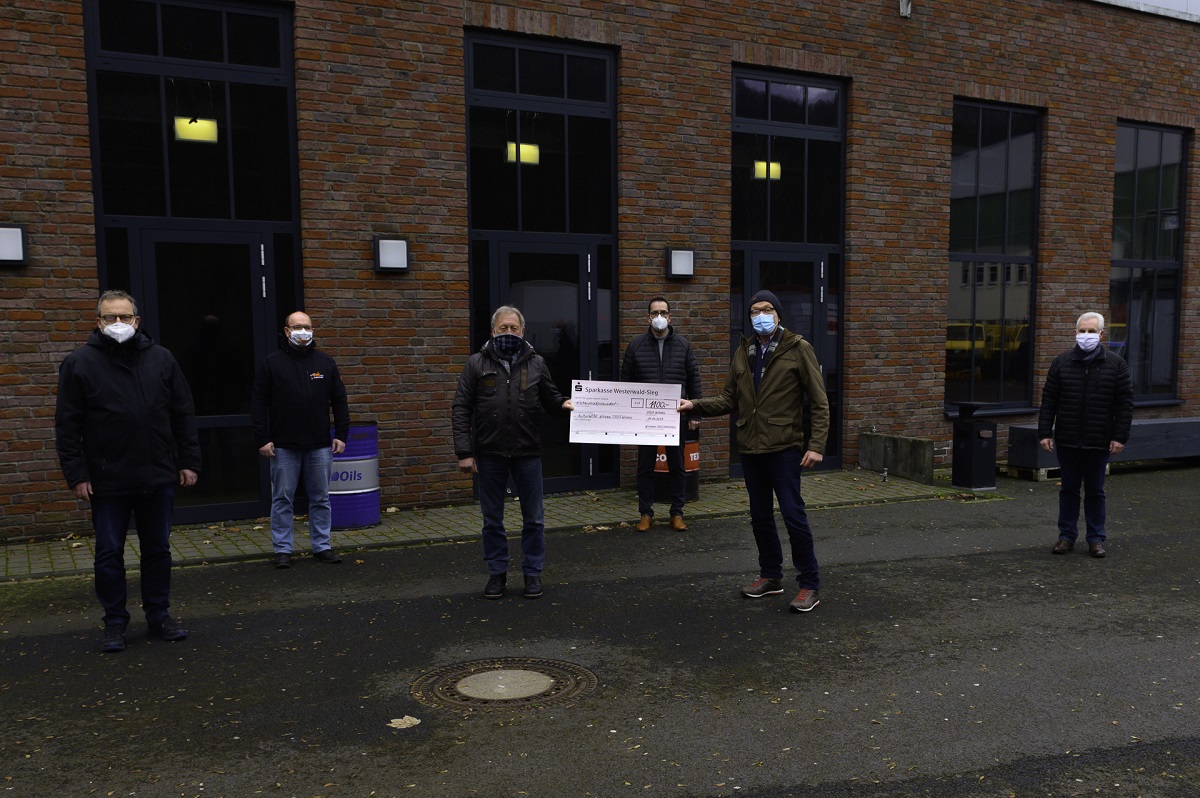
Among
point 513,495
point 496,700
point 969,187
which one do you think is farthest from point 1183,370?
point 496,700

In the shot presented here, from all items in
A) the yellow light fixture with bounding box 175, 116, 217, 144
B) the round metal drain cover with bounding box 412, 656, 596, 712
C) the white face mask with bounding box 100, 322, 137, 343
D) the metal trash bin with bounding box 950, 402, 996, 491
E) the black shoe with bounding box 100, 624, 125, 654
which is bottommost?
the round metal drain cover with bounding box 412, 656, 596, 712

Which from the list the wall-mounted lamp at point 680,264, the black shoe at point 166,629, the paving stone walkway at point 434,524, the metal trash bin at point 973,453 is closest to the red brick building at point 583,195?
the wall-mounted lamp at point 680,264

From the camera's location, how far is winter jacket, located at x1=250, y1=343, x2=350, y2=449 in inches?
305

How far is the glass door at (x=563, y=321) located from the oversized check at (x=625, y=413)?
256 cm

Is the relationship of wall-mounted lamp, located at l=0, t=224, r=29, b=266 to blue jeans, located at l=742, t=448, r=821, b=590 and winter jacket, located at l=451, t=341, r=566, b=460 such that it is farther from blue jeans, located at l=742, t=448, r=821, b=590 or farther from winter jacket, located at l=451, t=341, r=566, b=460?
blue jeans, located at l=742, t=448, r=821, b=590

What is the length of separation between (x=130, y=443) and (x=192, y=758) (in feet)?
7.23

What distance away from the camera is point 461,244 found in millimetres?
9906

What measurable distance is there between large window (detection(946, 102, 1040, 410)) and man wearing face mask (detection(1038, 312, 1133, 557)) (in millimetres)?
4838

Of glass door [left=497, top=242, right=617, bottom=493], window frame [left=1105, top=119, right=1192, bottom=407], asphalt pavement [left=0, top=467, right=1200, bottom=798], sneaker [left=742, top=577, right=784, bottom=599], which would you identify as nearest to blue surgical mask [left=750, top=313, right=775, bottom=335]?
sneaker [left=742, top=577, right=784, bottom=599]

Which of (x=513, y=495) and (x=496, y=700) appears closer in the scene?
(x=496, y=700)

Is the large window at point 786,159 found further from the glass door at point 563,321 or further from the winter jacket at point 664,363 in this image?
the winter jacket at point 664,363

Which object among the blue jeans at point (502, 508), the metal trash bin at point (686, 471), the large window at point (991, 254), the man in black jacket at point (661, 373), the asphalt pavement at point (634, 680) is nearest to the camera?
the asphalt pavement at point (634, 680)

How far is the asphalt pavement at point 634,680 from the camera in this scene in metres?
3.98

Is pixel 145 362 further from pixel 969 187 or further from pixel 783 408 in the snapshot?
pixel 969 187
